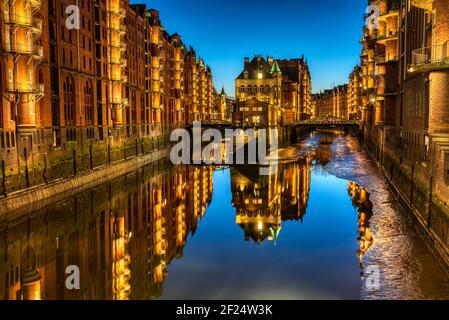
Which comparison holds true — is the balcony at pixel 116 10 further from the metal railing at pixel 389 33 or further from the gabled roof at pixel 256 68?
the gabled roof at pixel 256 68

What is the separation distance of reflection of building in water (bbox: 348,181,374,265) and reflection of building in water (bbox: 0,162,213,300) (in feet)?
28.5

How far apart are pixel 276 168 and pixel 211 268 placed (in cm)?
3573

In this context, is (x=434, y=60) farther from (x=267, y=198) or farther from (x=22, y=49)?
(x=22, y=49)

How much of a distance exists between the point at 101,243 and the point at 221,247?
5.95m

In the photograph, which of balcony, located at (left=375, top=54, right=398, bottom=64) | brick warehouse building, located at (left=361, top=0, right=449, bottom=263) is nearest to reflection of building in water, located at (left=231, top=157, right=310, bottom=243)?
brick warehouse building, located at (left=361, top=0, right=449, bottom=263)

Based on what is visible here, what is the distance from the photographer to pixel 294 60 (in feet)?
513

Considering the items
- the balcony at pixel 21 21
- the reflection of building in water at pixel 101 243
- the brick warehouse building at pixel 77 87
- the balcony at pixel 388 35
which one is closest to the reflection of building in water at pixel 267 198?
the reflection of building in water at pixel 101 243

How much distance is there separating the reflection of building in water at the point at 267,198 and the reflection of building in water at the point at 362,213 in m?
3.66

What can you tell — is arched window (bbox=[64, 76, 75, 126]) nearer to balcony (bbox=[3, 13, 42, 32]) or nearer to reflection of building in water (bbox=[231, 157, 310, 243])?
balcony (bbox=[3, 13, 42, 32])

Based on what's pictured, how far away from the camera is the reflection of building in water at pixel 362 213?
2215cm

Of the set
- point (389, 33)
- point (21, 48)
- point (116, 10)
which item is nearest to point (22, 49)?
point (21, 48)

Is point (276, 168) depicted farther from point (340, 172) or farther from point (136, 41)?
point (136, 41)

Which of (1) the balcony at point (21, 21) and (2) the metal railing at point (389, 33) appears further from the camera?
(2) the metal railing at point (389, 33)

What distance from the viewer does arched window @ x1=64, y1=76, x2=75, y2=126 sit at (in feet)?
148
